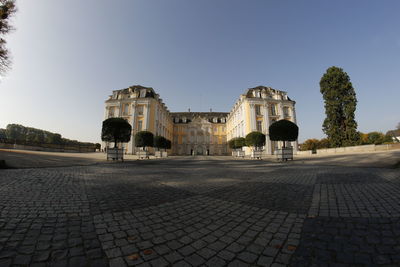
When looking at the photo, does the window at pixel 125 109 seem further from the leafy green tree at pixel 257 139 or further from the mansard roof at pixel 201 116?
the leafy green tree at pixel 257 139

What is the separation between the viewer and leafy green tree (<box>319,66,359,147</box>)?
25.4 meters

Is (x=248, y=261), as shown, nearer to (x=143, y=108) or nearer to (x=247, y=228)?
(x=247, y=228)

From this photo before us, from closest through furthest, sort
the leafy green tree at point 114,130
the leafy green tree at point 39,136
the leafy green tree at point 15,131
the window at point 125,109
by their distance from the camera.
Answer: the leafy green tree at point 114,130 < the window at point 125,109 < the leafy green tree at point 39,136 < the leafy green tree at point 15,131

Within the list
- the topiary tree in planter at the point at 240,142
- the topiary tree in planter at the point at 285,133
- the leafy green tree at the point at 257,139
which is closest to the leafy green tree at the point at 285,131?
the topiary tree in planter at the point at 285,133

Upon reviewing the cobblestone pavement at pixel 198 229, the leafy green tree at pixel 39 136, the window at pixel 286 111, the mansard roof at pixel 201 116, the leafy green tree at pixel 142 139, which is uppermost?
the mansard roof at pixel 201 116

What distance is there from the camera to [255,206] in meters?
2.97

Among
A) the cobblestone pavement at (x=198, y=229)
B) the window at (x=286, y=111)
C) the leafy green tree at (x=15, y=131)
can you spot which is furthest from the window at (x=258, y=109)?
the leafy green tree at (x=15, y=131)

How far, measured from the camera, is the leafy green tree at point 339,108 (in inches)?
1001

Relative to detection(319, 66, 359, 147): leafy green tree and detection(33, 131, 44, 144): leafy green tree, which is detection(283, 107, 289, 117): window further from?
detection(33, 131, 44, 144): leafy green tree

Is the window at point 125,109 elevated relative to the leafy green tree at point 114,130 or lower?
elevated

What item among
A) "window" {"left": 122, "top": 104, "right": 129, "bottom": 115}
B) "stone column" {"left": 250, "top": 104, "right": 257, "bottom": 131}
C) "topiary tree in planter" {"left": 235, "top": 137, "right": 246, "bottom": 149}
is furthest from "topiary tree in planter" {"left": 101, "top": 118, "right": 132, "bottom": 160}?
"stone column" {"left": 250, "top": 104, "right": 257, "bottom": 131}

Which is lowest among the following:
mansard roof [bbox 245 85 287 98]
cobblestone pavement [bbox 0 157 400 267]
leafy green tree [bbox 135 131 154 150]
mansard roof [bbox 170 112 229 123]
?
cobblestone pavement [bbox 0 157 400 267]

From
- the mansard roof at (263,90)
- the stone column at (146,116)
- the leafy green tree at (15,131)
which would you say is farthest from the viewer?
the leafy green tree at (15,131)

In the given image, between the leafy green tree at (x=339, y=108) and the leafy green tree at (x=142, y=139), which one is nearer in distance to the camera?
the leafy green tree at (x=142, y=139)
